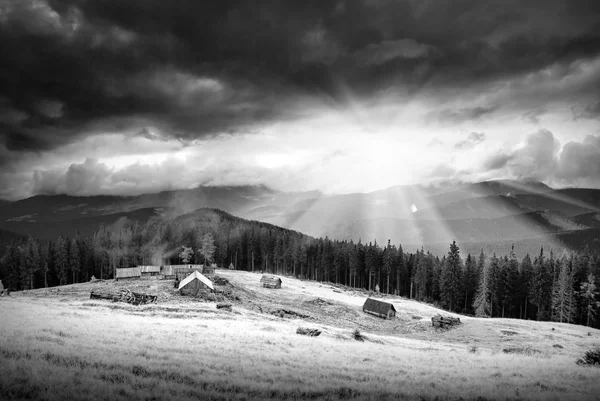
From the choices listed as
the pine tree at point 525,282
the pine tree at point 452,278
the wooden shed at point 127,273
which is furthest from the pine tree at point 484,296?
the wooden shed at point 127,273

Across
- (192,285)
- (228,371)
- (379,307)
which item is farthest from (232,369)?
(379,307)

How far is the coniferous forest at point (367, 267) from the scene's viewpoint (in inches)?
3546

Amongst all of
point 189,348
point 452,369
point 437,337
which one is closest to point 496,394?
point 452,369

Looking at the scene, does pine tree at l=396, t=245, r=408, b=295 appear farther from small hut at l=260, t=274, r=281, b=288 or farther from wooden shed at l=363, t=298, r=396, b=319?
small hut at l=260, t=274, r=281, b=288

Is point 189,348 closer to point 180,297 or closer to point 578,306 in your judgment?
point 180,297

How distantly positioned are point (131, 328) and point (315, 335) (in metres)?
19.4

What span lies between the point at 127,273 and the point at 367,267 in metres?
77.3

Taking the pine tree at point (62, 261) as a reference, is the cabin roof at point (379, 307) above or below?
below

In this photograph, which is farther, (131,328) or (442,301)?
(442,301)

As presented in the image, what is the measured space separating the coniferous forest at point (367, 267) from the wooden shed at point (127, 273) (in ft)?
124

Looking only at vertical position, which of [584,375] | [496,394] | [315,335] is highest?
[496,394]

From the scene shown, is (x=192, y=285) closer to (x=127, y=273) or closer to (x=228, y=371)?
(x=127, y=273)

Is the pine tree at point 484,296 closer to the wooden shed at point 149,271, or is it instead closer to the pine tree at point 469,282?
the pine tree at point 469,282

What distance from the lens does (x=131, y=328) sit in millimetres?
30828
